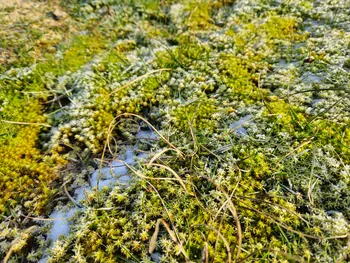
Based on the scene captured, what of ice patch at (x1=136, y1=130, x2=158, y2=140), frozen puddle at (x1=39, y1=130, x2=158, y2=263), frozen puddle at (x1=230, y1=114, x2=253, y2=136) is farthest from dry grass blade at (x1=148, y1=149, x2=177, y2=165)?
frozen puddle at (x1=230, y1=114, x2=253, y2=136)

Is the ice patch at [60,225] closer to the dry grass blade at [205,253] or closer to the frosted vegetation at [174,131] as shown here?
the frosted vegetation at [174,131]

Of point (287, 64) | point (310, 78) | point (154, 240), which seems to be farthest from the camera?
point (287, 64)

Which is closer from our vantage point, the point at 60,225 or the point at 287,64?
the point at 60,225

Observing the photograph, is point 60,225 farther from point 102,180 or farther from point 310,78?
point 310,78

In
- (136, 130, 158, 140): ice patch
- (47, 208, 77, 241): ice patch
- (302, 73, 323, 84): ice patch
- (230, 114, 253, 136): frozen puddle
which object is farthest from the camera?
(302, 73, 323, 84): ice patch

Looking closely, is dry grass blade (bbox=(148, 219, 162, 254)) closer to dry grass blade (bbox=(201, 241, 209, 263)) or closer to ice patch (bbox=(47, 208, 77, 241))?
dry grass blade (bbox=(201, 241, 209, 263))

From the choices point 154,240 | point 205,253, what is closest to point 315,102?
point 205,253
